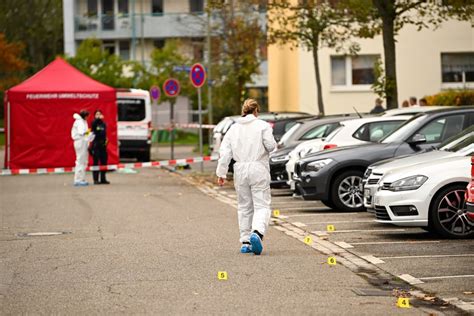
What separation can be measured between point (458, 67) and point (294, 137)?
21.1 metres

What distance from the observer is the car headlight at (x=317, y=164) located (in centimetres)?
1812

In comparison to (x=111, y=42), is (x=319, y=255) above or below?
below

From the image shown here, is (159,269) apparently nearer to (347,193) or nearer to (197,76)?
(347,193)

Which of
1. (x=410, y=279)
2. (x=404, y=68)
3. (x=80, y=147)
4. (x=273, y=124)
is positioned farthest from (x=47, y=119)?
(x=410, y=279)

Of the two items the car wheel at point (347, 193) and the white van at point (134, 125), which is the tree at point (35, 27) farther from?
the car wheel at point (347, 193)

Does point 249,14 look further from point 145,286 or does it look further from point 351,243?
point 145,286

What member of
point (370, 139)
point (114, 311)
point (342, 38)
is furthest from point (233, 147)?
point (342, 38)

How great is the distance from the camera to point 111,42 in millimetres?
78125

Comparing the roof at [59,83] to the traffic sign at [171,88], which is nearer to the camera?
the roof at [59,83]

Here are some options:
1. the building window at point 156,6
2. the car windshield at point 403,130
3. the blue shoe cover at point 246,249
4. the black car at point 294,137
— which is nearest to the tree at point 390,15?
the black car at point 294,137

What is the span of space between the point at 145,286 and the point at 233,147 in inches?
120

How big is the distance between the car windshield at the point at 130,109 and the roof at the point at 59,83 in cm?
347

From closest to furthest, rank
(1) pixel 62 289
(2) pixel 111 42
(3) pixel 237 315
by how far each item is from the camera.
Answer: (3) pixel 237 315 < (1) pixel 62 289 < (2) pixel 111 42

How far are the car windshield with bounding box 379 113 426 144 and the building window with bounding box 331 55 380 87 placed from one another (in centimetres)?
2567
